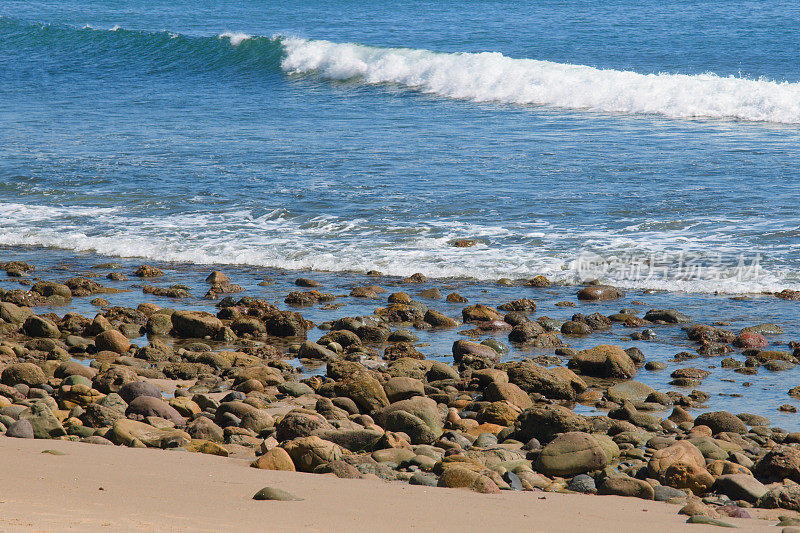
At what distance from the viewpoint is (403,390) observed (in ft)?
21.5

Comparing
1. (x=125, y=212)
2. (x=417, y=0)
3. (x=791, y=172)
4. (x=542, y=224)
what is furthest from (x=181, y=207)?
(x=417, y=0)

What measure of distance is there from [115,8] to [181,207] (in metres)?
35.8

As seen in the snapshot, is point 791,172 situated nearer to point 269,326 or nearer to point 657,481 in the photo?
point 269,326

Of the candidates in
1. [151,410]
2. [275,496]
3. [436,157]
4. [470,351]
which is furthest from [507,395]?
[436,157]

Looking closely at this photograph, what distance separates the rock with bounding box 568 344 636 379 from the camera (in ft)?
24.0

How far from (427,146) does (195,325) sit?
10.2 m

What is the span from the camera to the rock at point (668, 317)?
28.6ft

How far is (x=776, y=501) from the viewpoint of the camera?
4637 millimetres

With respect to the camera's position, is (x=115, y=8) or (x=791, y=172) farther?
(x=115, y=8)

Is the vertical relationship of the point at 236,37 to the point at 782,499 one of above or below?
above

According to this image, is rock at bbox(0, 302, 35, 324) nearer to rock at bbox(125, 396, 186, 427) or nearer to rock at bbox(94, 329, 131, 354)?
rock at bbox(94, 329, 131, 354)

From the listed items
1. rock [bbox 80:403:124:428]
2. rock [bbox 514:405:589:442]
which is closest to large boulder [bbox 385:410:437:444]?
rock [bbox 514:405:589:442]

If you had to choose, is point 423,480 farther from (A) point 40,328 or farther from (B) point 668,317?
(A) point 40,328

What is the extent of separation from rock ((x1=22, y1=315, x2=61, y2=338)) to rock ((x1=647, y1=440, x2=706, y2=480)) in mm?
5720
